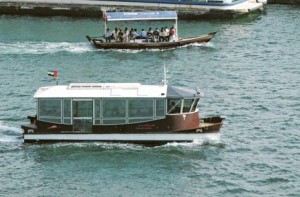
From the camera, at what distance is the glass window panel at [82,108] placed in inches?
1729

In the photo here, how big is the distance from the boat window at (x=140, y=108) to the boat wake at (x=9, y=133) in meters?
6.42

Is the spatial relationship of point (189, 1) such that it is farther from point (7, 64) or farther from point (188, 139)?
point (188, 139)

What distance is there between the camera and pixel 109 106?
44000 millimetres

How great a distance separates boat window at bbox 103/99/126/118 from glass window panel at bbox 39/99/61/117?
2.43 m

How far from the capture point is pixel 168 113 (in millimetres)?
44000

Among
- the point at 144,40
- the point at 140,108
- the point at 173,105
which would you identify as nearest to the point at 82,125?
the point at 140,108

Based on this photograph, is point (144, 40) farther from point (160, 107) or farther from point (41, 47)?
point (160, 107)

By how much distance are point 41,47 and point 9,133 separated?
25.0 m

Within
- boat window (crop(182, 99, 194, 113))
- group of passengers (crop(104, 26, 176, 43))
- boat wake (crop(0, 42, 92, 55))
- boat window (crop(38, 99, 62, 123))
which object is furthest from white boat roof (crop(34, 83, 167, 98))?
group of passengers (crop(104, 26, 176, 43))

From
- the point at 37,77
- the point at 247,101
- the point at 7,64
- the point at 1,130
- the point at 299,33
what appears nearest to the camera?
the point at 1,130

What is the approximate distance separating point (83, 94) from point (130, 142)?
3.57 metres

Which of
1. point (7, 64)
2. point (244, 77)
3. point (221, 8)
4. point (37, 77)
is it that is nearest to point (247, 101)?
point (244, 77)

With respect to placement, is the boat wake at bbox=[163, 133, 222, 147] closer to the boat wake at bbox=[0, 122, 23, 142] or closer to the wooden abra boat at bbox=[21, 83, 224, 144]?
the wooden abra boat at bbox=[21, 83, 224, 144]

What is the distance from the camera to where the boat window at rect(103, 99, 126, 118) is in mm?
43875
